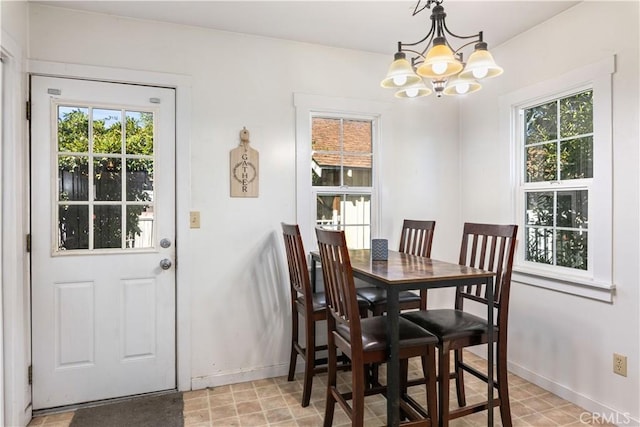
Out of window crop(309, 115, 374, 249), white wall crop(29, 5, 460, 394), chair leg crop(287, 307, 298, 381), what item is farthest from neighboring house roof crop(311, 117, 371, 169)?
chair leg crop(287, 307, 298, 381)

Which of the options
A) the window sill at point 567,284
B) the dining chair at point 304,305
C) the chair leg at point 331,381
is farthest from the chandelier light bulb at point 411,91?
the window sill at point 567,284

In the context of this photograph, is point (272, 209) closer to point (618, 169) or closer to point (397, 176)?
point (397, 176)

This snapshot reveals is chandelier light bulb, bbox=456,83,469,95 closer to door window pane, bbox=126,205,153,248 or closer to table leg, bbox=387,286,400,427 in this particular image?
table leg, bbox=387,286,400,427

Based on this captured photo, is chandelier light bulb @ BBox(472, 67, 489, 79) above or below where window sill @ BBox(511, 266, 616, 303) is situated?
above

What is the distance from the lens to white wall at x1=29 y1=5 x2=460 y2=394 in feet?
8.45

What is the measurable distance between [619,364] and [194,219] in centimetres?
272

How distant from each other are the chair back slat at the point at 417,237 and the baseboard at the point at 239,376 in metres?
1.28

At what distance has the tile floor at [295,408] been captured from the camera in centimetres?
223

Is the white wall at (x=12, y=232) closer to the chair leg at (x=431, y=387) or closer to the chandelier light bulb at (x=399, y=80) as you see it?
the chandelier light bulb at (x=399, y=80)

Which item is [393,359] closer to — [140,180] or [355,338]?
[355,338]

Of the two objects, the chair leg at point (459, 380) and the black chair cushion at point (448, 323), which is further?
the chair leg at point (459, 380)

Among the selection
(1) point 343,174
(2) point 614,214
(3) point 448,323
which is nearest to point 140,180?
(1) point 343,174

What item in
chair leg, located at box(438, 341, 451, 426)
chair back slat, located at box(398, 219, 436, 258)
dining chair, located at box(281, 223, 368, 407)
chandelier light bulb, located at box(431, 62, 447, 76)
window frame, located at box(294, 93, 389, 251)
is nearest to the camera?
chandelier light bulb, located at box(431, 62, 447, 76)

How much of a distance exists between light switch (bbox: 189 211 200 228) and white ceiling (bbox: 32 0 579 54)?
1.29 metres
